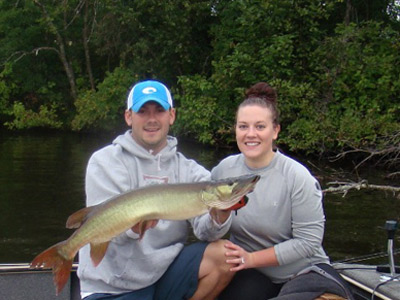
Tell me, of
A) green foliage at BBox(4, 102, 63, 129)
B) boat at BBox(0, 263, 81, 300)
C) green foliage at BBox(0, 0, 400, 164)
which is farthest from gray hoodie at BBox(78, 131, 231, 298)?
green foliage at BBox(4, 102, 63, 129)

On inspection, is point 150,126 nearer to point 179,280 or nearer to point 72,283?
point 179,280

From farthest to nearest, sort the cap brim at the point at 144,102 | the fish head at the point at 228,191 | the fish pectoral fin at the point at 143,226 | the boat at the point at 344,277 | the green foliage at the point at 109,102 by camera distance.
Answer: the green foliage at the point at 109,102
the boat at the point at 344,277
the cap brim at the point at 144,102
the fish pectoral fin at the point at 143,226
the fish head at the point at 228,191

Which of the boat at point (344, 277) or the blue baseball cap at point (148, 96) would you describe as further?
the boat at point (344, 277)

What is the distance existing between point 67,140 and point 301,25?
11.0 metres

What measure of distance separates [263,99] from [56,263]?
1525 millimetres

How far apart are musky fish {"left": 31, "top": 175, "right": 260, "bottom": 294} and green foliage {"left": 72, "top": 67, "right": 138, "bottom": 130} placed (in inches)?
788

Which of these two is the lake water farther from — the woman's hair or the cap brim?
the cap brim

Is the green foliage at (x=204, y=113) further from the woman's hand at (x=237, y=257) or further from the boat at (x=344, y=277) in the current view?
the woman's hand at (x=237, y=257)

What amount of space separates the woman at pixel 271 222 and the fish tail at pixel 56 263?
91 centimetres

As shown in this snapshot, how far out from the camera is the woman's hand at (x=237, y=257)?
3.28 m

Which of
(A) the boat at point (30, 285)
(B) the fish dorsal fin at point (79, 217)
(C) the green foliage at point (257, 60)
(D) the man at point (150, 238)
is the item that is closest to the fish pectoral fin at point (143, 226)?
(D) the man at point (150, 238)

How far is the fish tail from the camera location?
10.2 feet

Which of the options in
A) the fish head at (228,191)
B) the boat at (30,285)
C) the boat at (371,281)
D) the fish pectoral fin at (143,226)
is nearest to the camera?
the fish head at (228,191)

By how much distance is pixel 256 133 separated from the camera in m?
3.40
